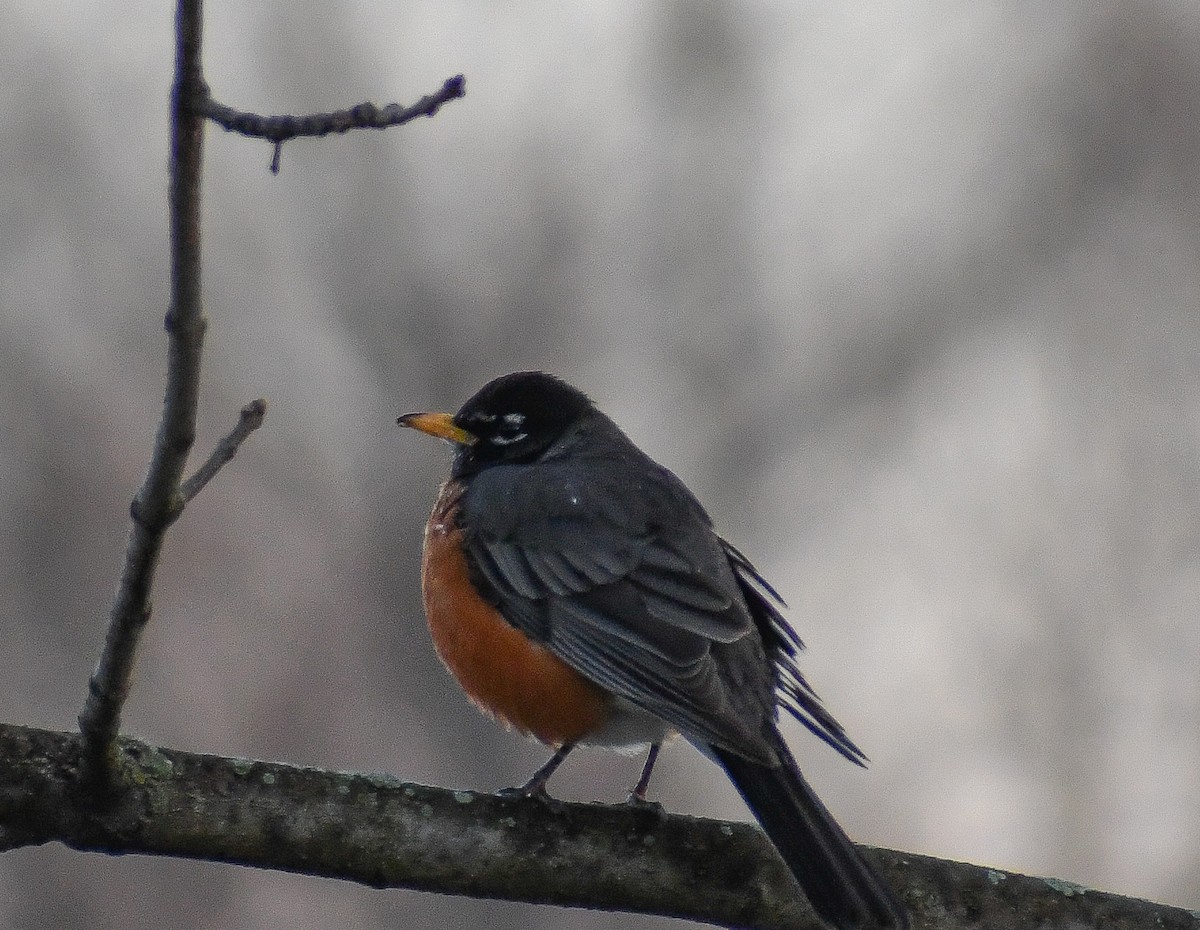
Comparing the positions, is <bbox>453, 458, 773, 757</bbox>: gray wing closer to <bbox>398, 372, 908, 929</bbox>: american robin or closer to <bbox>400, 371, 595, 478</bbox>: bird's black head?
<bbox>398, 372, 908, 929</bbox>: american robin

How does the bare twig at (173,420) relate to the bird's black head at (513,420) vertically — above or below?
below

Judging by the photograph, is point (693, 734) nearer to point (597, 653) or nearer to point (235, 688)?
point (597, 653)

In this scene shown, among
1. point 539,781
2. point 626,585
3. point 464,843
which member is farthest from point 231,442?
point 626,585

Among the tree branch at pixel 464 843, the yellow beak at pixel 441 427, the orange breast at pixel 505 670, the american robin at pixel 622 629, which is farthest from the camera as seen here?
the yellow beak at pixel 441 427

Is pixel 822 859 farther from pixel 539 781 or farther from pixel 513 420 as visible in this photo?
pixel 513 420

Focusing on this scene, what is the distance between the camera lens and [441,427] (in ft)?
18.2

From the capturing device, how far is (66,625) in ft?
29.6

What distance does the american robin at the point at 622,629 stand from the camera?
3.83 m

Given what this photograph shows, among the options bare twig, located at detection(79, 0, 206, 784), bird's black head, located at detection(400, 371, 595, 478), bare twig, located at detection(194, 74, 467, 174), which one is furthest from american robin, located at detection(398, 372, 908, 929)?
bare twig, located at detection(194, 74, 467, 174)

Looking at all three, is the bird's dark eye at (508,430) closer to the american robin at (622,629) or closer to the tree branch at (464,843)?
the american robin at (622,629)

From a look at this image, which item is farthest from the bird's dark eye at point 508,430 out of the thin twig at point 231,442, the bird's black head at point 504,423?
the thin twig at point 231,442

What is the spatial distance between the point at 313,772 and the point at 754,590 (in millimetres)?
1852

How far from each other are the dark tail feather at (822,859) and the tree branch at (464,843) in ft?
0.32

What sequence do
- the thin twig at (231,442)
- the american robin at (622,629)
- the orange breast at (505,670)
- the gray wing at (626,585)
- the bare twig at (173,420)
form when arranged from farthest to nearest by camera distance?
1. the orange breast at (505,670)
2. the gray wing at (626,585)
3. the american robin at (622,629)
4. the thin twig at (231,442)
5. the bare twig at (173,420)
